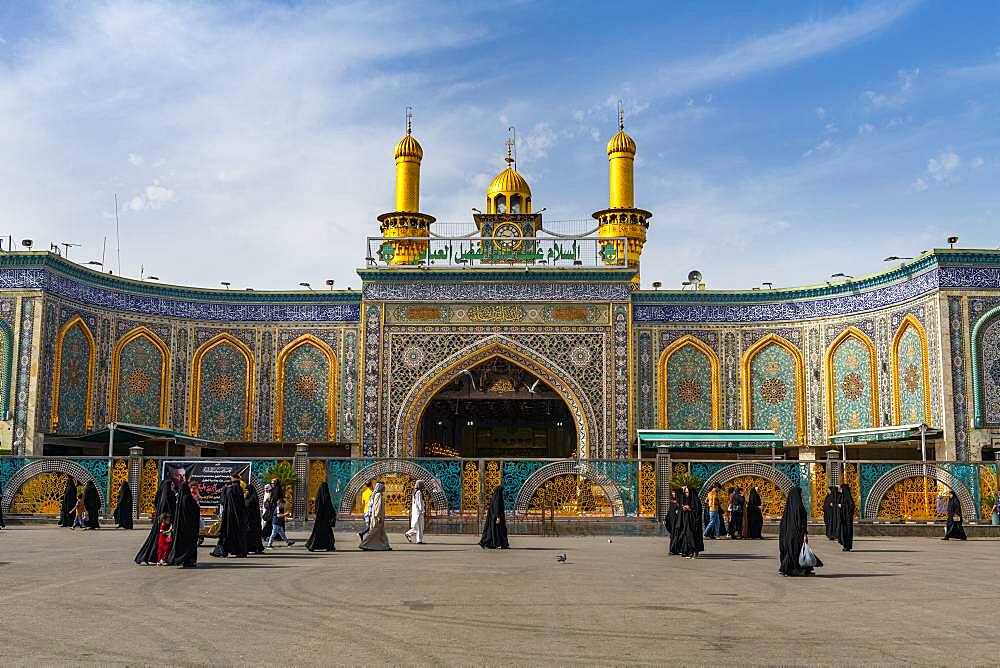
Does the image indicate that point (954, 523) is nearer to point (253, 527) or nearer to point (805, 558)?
point (805, 558)

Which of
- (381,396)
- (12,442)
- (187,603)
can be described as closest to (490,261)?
(381,396)

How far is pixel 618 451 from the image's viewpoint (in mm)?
23516

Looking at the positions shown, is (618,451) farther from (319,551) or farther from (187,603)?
(187,603)

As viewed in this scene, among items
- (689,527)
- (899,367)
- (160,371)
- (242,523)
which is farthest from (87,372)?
(899,367)

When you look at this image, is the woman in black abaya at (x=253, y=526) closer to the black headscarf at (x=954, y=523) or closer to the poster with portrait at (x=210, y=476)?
the poster with portrait at (x=210, y=476)

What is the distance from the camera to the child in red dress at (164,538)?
11.5 metres

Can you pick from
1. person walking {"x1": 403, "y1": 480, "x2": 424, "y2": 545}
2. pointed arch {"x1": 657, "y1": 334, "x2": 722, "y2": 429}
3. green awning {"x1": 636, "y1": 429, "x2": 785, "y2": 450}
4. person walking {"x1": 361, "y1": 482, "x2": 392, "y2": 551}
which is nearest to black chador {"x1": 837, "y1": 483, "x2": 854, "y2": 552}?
person walking {"x1": 403, "y1": 480, "x2": 424, "y2": 545}

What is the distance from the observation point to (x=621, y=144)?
29.6 meters

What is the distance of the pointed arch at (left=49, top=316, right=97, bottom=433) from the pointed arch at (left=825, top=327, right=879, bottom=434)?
51.6ft

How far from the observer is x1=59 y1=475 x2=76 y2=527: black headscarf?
58.4ft

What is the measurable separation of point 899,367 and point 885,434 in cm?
152

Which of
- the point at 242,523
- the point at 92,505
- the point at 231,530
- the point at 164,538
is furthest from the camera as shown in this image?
the point at 92,505

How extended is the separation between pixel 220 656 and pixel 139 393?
63.2 feet

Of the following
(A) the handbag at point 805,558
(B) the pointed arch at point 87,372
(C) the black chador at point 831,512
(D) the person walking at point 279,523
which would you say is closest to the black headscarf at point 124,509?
(D) the person walking at point 279,523
